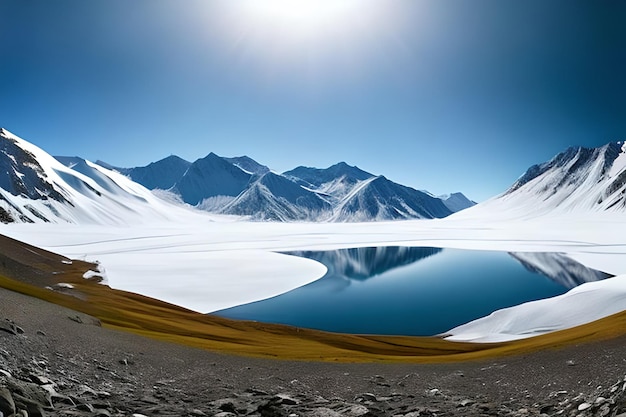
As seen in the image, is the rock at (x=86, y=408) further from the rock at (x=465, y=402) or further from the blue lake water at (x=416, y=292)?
the blue lake water at (x=416, y=292)

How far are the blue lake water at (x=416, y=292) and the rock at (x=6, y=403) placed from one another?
2841cm

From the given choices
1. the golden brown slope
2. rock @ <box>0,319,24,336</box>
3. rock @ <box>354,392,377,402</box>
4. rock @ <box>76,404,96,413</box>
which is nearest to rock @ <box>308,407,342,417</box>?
rock @ <box>354,392,377,402</box>

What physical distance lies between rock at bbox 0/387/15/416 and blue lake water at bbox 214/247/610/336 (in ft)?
93.2

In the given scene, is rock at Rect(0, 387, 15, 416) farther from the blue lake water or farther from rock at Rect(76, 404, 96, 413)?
the blue lake water

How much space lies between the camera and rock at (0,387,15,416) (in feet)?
19.5

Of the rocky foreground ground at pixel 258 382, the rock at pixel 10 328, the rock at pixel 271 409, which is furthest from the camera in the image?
the rock at pixel 10 328

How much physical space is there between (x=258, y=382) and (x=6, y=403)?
6.73 m

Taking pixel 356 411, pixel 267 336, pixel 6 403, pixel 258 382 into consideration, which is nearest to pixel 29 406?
pixel 6 403

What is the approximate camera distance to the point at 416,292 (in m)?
47.3

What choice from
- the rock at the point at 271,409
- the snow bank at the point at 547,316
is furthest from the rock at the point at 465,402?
the snow bank at the point at 547,316

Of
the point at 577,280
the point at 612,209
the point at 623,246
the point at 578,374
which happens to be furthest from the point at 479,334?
the point at 612,209

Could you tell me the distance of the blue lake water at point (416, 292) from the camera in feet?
115

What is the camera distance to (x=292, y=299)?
4269 cm

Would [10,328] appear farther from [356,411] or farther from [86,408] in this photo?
[356,411]
